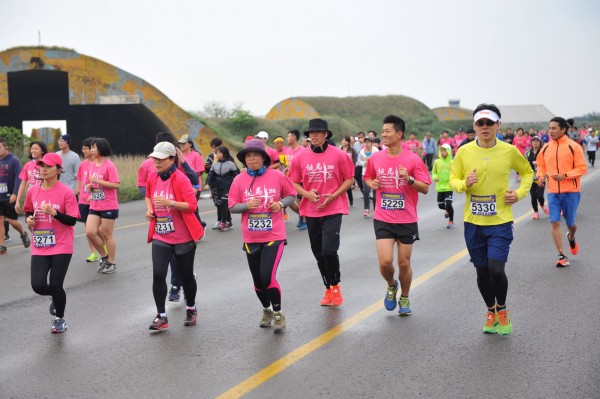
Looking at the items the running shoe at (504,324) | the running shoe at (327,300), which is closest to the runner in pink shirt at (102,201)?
the running shoe at (327,300)

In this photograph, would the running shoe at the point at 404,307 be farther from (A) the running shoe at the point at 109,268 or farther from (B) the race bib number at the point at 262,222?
(A) the running shoe at the point at 109,268

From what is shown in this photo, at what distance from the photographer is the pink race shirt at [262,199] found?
22.9ft

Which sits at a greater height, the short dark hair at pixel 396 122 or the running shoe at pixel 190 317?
the short dark hair at pixel 396 122

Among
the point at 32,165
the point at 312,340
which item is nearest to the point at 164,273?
the point at 312,340

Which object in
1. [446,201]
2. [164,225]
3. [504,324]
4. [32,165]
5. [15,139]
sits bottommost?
[504,324]

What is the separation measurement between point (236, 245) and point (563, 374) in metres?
7.95

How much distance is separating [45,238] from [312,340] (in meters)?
2.82

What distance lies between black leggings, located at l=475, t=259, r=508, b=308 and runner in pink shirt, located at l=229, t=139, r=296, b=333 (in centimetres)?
188

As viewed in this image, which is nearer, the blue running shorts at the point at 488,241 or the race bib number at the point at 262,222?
the blue running shorts at the point at 488,241

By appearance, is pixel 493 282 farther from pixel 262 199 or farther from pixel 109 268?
pixel 109 268

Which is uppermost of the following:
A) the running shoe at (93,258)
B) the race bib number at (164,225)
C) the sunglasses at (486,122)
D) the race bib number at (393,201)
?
the sunglasses at (486,122)

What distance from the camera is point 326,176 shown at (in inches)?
316

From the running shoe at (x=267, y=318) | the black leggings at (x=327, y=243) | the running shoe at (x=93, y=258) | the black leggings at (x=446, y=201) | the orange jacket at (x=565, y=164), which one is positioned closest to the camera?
the running shoe at (x=267, y=318)

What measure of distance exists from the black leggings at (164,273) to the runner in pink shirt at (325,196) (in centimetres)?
147
